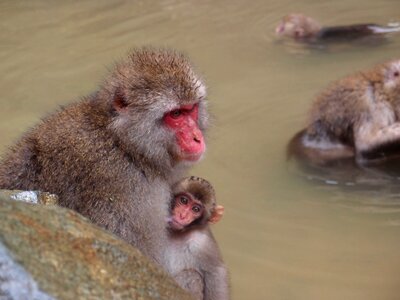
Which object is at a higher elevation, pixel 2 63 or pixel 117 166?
pixel 117 166

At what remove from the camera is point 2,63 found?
10281 mm

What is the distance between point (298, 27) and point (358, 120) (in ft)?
11.6

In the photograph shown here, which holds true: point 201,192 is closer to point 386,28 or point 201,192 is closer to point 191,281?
point 191,281

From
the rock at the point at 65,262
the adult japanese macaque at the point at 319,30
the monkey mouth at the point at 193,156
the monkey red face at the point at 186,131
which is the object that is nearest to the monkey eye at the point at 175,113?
the monkey red face at the point at 186,131

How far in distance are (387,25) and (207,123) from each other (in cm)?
681

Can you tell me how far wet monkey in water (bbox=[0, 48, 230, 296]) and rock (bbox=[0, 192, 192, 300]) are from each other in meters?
0.70

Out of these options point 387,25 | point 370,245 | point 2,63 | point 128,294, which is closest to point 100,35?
point 2,63

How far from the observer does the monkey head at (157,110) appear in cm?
384

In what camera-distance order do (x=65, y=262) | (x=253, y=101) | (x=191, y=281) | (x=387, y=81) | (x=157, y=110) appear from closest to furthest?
(x=65, y=262) → (x=157, y=110) → (x=191, y=281) → (x=387, y=81) → (x=253, y=101)

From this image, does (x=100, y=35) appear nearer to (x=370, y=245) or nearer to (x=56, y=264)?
(x=370, y=245)

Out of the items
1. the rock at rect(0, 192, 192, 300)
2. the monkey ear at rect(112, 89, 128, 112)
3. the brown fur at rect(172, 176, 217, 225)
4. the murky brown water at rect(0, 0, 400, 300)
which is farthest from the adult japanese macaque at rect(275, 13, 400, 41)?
the rock at rect(0, 192, 192, 300)

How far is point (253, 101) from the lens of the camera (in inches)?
337

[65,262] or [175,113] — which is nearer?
[65,262]

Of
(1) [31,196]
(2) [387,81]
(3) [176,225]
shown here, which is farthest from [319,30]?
(1) [31,196]
